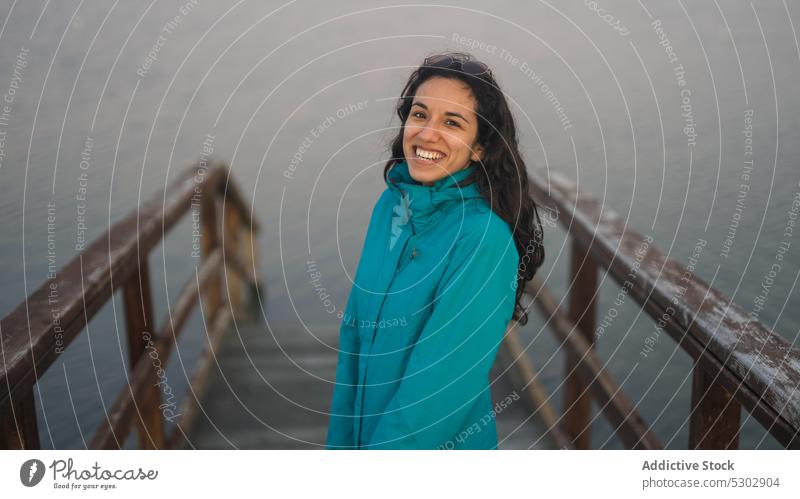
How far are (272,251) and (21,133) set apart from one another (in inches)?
108

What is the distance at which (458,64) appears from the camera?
1.39 m

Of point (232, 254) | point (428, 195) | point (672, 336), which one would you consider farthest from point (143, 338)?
point (232, 254)

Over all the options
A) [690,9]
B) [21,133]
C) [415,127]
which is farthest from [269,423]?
[690,9]

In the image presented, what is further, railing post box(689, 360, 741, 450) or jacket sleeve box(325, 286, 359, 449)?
jacket sleeve box(325, 286, 359, 449)

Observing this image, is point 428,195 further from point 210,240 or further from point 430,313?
point 210,240

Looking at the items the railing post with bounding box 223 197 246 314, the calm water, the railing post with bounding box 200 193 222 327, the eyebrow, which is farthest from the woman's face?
the railing post with bounding box 223 197 246 314

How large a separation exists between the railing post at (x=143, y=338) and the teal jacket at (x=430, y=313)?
32.8 inches

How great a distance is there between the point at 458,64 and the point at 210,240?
238 centimetres

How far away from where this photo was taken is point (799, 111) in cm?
286

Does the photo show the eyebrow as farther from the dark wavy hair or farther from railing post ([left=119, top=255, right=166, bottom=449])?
railing post ([left=119, top=255, right=166, bottom=449])

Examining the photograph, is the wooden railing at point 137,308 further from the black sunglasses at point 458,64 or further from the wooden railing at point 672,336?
the wooden railing at point 672,336

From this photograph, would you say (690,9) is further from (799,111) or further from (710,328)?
(710,328)

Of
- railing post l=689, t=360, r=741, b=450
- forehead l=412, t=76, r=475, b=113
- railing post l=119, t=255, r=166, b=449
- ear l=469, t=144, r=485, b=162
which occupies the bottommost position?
railing post l=119, t=255, r=166, b=449

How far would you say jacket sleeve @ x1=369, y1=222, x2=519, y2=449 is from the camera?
4.20 ft
